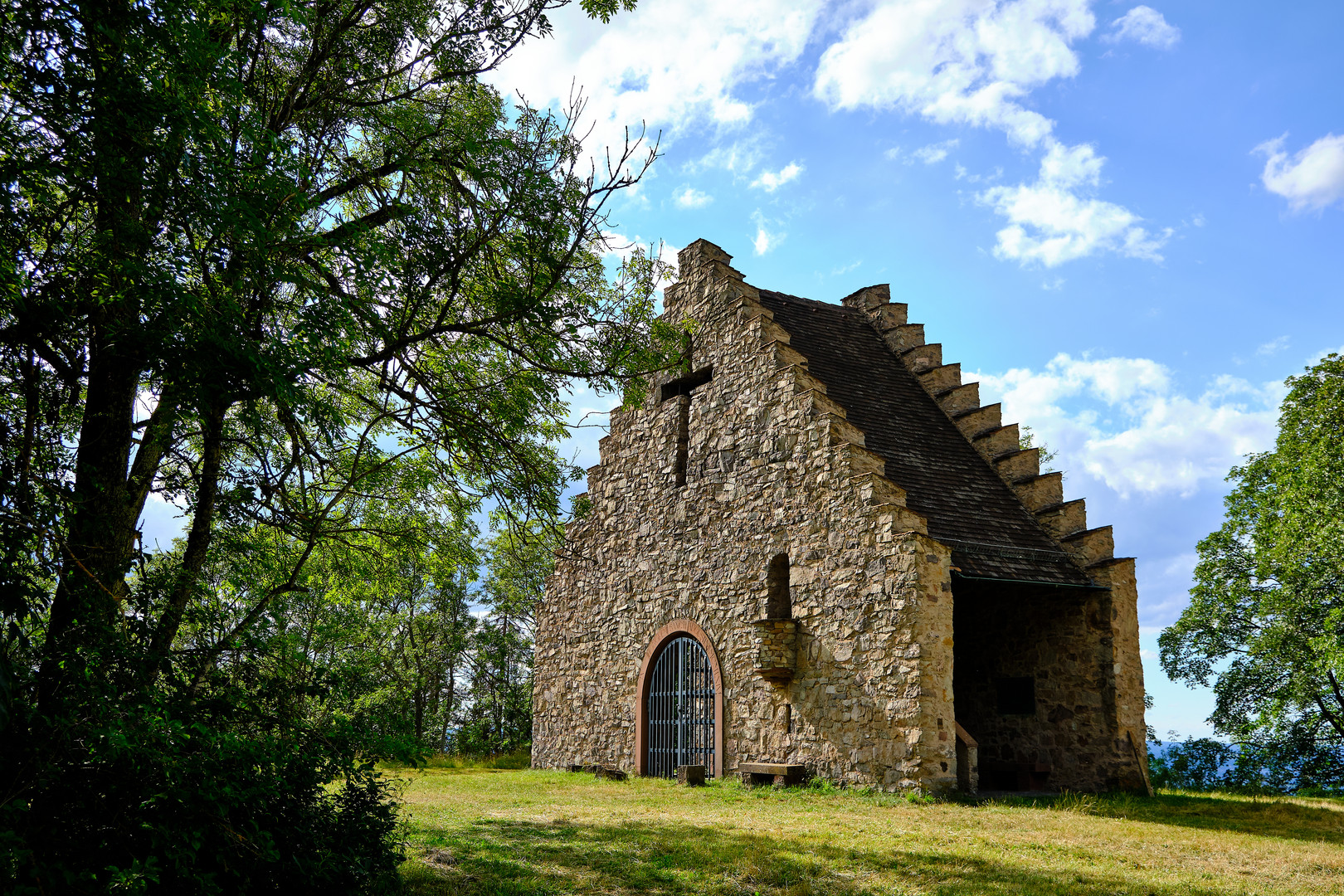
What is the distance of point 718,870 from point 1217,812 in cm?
801

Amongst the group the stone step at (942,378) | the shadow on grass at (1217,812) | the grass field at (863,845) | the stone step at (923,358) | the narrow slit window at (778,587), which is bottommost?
the shadow on grass at (1217,812)

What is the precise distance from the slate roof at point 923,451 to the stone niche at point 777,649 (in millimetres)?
2548

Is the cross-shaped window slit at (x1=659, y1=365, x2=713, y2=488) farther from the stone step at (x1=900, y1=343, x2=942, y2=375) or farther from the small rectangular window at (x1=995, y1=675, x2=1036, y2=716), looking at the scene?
the small rectangular window at (x1=995, y1=675, x2=1036, y2=716)

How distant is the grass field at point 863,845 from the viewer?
6.57 meters

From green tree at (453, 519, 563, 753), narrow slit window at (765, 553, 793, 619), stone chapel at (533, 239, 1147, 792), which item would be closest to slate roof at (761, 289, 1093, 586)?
stone chapel at (533, 239, 1147, 792)

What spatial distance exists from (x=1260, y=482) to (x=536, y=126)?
19.2 metres

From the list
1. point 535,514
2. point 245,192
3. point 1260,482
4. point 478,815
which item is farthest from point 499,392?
point 1260,482

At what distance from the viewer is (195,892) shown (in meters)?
4.93

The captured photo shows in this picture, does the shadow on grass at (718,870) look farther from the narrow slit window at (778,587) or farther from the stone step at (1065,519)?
the stone step at (1065,519)

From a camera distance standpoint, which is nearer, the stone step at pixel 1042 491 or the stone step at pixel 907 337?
the stone step at pixel 1042 491

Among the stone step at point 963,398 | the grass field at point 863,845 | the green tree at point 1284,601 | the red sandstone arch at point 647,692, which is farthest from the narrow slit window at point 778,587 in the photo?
the green tree at point 1284,601

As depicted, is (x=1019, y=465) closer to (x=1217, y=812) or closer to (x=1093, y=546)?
(x=1093, y=546)

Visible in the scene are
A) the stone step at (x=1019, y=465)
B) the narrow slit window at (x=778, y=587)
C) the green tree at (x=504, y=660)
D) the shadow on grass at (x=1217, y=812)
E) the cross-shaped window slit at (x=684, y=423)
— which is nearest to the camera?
the shadow on grass at (x=1217, y=812)

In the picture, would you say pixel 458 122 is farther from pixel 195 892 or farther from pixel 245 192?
pixel 195 892
